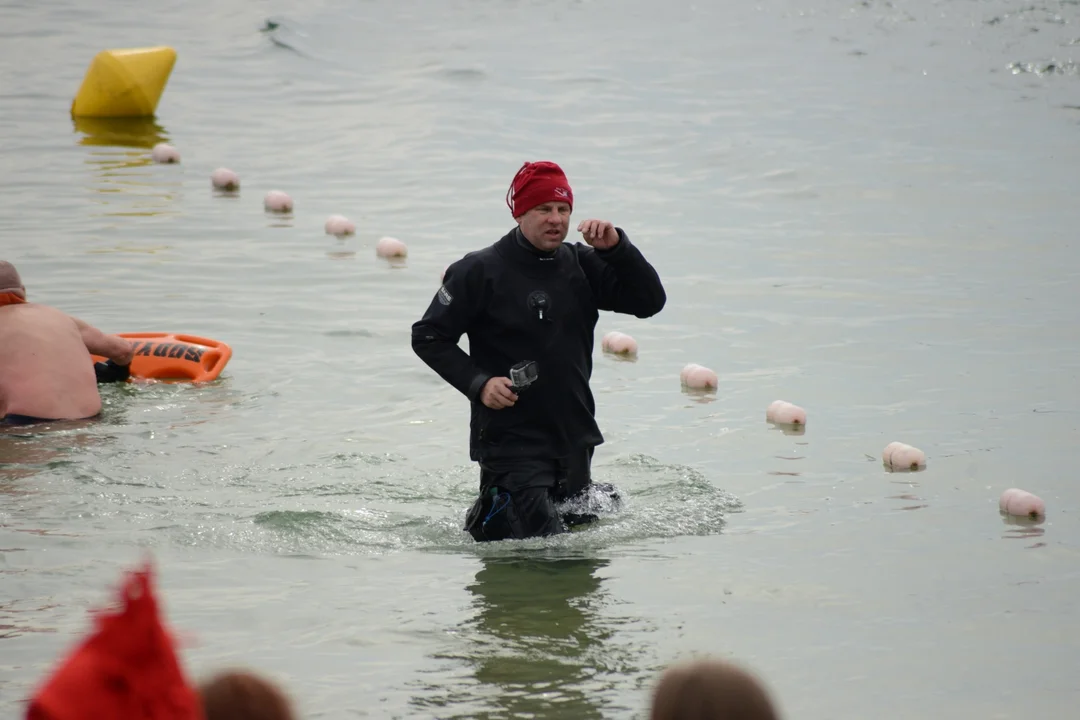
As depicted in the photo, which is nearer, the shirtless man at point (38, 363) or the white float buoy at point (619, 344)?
the shirtless man at point (38, 363)

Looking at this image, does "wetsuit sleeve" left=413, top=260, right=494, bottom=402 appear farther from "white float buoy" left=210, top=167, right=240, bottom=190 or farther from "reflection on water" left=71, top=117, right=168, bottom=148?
"reflection on water" left=71, top=117, right=168, bottom=148

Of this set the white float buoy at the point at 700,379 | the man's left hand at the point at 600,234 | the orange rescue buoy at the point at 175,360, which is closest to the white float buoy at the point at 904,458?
the white float buoy at the point at 700,379

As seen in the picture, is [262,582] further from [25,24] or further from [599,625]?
[25,24]

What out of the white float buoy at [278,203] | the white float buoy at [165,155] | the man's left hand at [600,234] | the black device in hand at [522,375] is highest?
the man's left hand at [600,234]

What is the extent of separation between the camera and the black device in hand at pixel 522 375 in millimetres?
6238

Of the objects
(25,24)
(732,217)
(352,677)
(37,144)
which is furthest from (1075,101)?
(352,677)

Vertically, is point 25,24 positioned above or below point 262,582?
above

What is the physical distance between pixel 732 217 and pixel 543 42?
44.7 feet

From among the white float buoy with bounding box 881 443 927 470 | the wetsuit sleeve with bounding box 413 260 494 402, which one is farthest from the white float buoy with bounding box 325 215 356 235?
the wetsuit sleeve with bounding box 413 260 494 402

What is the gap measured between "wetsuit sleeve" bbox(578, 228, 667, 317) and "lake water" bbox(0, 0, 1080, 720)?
44.2 inches

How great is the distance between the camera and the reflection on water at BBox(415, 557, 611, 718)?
4953mm

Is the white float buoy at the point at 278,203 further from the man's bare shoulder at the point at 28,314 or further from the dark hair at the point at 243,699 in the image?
the dark hair at the point at 243,699

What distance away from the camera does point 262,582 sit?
623 cm

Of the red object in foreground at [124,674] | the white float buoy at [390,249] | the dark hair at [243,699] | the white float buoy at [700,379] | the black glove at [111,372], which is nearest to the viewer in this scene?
the red object in foreground at [124,674]
